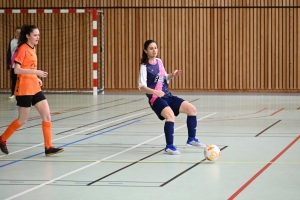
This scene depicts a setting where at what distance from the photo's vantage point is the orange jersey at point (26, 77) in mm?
8195

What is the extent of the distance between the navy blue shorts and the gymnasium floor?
51 centimetres

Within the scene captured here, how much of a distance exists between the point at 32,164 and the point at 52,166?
296 mm

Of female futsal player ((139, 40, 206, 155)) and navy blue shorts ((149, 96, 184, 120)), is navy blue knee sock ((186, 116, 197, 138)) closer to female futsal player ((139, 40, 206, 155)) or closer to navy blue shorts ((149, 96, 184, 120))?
female futsal player ((139, 40, 206, 155))

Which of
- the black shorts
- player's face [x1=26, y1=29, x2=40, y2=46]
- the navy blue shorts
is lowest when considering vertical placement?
the navy blue shorts

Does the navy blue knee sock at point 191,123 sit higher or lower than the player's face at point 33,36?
lower

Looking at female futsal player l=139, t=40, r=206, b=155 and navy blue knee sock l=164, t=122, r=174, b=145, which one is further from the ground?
female futsal player l=139, t=40, r=206, b=155

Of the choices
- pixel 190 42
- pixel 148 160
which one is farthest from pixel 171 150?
pixel 190 42

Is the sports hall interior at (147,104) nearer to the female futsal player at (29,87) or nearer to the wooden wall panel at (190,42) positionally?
the wooden wall panel at (190,42)

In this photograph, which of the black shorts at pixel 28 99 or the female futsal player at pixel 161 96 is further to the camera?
the female futsal player at pixel 161 96

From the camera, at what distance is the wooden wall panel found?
21.3 metres

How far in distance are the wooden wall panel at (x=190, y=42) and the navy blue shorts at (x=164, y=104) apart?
43.1ft

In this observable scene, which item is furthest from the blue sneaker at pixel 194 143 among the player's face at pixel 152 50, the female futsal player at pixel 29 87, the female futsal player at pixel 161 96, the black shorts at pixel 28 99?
the black shorts at pixel 28 99

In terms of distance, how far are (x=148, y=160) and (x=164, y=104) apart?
0.88 m

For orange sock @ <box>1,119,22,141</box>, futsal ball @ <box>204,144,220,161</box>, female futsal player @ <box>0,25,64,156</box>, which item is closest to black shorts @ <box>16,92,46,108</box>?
female futsal player @ <box>0,25,64,156</box>
